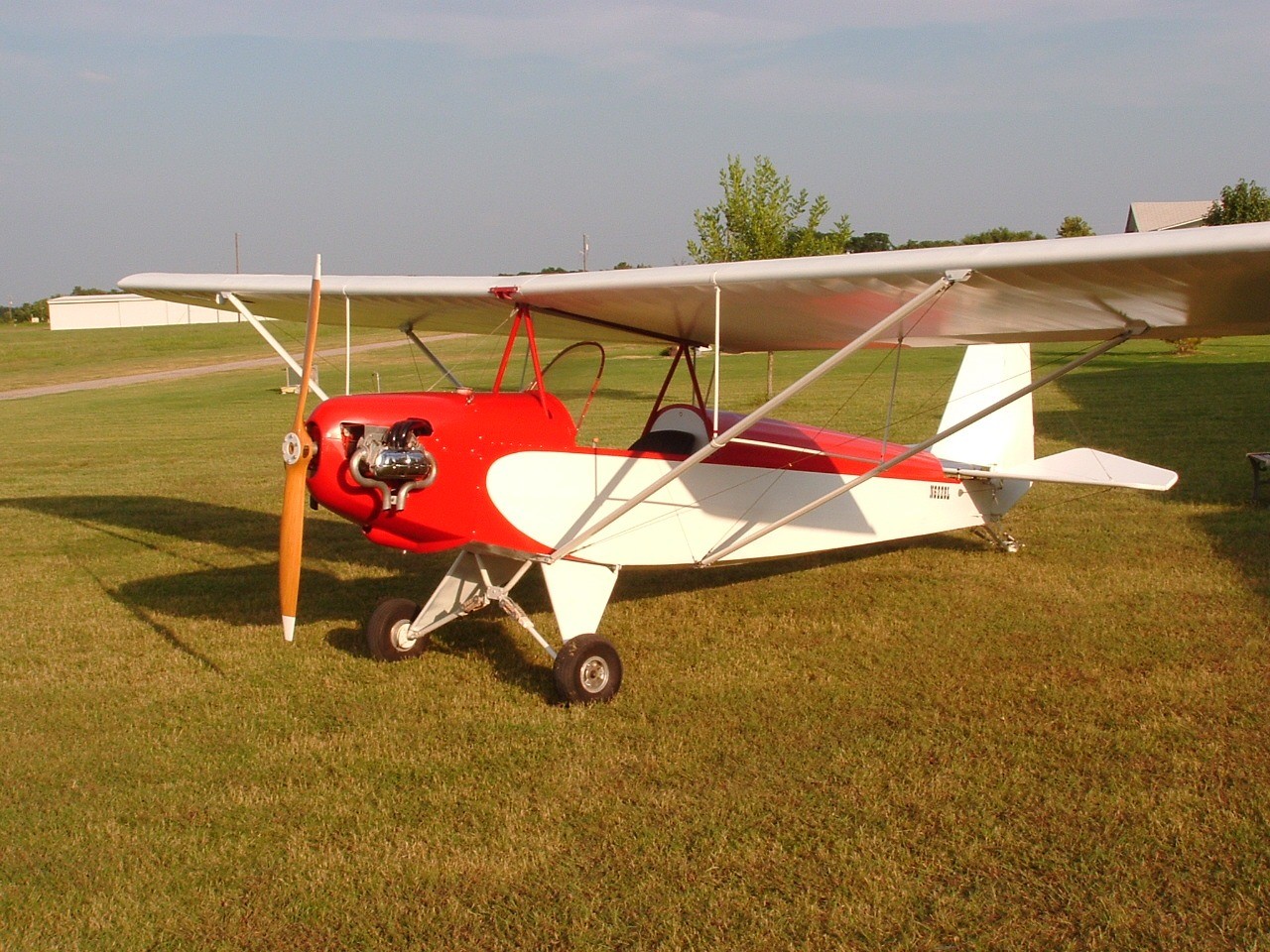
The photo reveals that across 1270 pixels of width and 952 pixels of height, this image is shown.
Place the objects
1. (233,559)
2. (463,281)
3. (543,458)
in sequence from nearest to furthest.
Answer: (543,458) < (463,281) < (233,559)

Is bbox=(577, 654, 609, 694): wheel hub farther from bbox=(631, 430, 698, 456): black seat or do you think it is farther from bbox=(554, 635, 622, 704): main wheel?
bbox=(631, 430, 698, 456): black seat

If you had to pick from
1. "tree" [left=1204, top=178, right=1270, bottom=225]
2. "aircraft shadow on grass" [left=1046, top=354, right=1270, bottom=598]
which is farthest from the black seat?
"tree" [left=1204, top=178, right=1270, bottom=225]

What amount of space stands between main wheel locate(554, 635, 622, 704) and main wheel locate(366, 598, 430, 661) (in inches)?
46.4

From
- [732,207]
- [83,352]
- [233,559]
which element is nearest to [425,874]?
[233,559]

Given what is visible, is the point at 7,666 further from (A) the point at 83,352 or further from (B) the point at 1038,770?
(A) the point at 83,352

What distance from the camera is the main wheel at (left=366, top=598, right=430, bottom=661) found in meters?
6.60

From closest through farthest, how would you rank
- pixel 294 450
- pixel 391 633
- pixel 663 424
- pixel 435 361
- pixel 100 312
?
pixel 294 450
pixel 391 633
pixel 663 424
pixel 435 361
pixel 100 312

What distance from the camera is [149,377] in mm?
41219

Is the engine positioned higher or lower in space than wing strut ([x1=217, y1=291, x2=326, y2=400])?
lower

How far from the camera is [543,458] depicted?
6.29m

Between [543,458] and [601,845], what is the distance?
Result: 2.54m

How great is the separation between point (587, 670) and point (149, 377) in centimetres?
3968

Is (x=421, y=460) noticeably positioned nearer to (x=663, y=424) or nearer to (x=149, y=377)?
(x=663, y=424)

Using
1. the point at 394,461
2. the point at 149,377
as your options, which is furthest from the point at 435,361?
the point at 149,377
